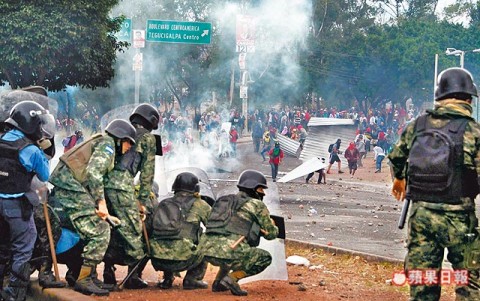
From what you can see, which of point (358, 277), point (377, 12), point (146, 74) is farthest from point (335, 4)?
point (358, 277)

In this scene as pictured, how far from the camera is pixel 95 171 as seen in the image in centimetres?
819

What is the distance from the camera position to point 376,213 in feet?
65.3

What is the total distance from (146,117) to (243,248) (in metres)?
1.36

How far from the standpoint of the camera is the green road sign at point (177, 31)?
32.0 m

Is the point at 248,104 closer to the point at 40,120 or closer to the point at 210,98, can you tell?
the point at 210,98

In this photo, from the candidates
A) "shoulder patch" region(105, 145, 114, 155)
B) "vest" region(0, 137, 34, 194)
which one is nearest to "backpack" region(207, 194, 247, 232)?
"shoulder patch" region(105, 145, 114, 155)

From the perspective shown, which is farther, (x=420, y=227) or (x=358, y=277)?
(x=358, y=277)

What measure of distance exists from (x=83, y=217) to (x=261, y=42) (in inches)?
2035

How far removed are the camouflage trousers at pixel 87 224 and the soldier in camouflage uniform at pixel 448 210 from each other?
2.74m

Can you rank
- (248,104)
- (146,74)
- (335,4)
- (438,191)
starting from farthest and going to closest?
1. (335,4)
2. (248,104)
3. (146,74)
4. (438,191)

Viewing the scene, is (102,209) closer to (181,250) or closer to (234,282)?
(181,250)

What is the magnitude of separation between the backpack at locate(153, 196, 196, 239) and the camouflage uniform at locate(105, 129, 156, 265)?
7.9 inches

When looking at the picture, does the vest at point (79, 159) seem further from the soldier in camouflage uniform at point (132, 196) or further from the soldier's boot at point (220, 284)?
the soldier's boot at point (220, 284)

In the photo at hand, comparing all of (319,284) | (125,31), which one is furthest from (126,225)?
(125,31)
